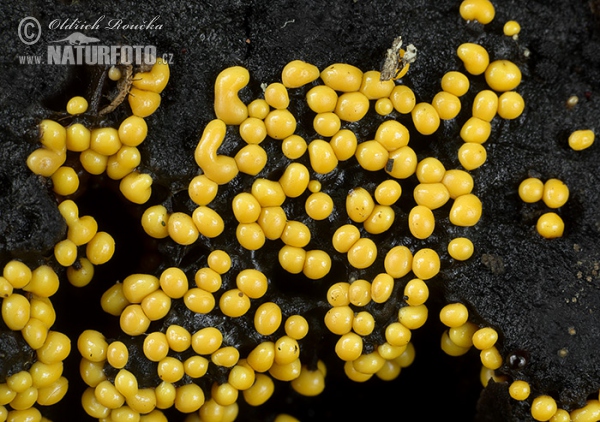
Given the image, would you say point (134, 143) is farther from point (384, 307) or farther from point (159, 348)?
point (384, 307)

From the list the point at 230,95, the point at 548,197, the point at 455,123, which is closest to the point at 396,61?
the point at 455,123

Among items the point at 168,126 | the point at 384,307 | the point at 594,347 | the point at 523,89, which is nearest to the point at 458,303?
the point at 384,307

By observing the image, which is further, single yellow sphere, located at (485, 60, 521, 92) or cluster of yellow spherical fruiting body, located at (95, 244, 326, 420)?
single yellow sphere, located at (485, 60, 521, 92)

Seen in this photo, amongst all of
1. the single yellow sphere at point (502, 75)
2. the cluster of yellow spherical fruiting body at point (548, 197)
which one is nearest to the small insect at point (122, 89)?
the single yellow sphere at point (502, 75)

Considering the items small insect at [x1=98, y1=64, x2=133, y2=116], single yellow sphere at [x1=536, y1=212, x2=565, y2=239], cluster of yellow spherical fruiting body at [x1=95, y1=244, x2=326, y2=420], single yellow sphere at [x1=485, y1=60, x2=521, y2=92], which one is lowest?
cluster of yellow spherical fruiting body at [x1=95, y1=244, x2=326, y2=420]

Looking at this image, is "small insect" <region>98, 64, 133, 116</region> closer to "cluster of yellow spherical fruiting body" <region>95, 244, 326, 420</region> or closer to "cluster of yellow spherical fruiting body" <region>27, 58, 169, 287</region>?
"cluster of yellow spherical fruiting body" <region>27, 58, 169, 287</region>

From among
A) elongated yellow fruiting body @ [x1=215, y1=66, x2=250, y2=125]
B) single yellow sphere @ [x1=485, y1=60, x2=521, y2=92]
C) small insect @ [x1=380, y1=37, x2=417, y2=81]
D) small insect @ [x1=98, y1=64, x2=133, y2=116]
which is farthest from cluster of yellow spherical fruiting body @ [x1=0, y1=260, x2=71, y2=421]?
single yellow sphere @ [x1=485, y1=60, x2=521, y2=92]
